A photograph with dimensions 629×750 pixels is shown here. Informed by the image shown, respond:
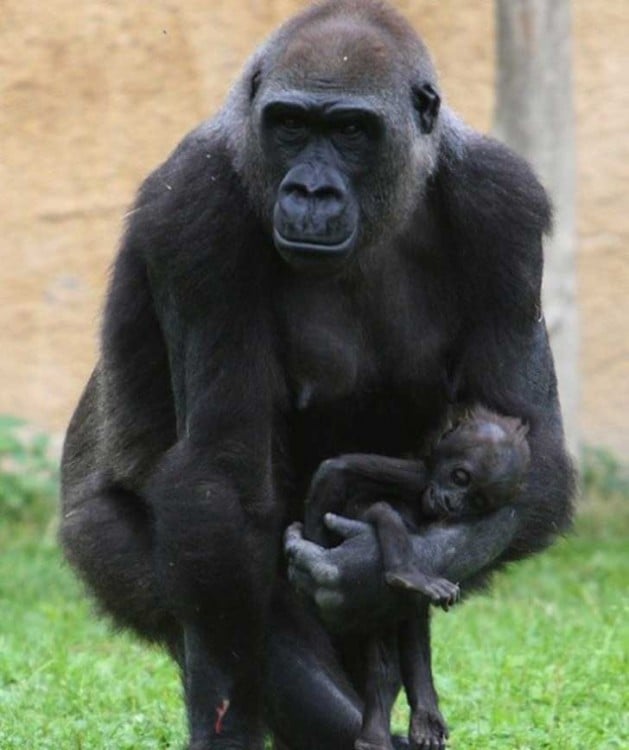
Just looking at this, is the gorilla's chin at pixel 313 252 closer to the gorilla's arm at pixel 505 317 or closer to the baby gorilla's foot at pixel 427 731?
the gorilla's arm at pixel 505 317

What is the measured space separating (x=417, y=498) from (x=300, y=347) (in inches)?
18.8

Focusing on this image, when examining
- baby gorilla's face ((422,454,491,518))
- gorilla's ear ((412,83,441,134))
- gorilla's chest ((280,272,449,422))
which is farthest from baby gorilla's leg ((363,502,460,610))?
gorilla's ear ((412,83,441,134))

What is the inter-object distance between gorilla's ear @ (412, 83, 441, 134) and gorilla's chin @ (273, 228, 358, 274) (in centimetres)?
46

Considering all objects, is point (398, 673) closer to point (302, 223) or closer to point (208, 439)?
point (208, 439)

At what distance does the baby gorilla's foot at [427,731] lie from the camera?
15.2 feet

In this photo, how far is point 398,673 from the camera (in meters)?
5.01

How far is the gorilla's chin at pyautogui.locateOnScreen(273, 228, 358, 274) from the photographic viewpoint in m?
4.44

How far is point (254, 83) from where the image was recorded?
4812 mm

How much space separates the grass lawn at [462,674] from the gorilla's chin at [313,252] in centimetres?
161

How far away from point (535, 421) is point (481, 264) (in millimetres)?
431

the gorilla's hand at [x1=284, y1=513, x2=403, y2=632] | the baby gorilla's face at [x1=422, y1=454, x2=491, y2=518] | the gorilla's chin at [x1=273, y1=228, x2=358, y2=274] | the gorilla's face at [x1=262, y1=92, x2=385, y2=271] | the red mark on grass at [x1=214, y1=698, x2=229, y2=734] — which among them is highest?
the gorilla's face at [x1=262, y1=92, x2=385, y2=271]

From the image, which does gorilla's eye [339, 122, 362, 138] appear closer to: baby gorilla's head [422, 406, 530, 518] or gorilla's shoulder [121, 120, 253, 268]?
gorilla's shoulder [121, 120, 253, 268]

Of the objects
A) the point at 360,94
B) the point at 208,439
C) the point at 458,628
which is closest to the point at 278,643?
the point at 208,439

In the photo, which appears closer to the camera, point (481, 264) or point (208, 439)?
point (208, 439)
